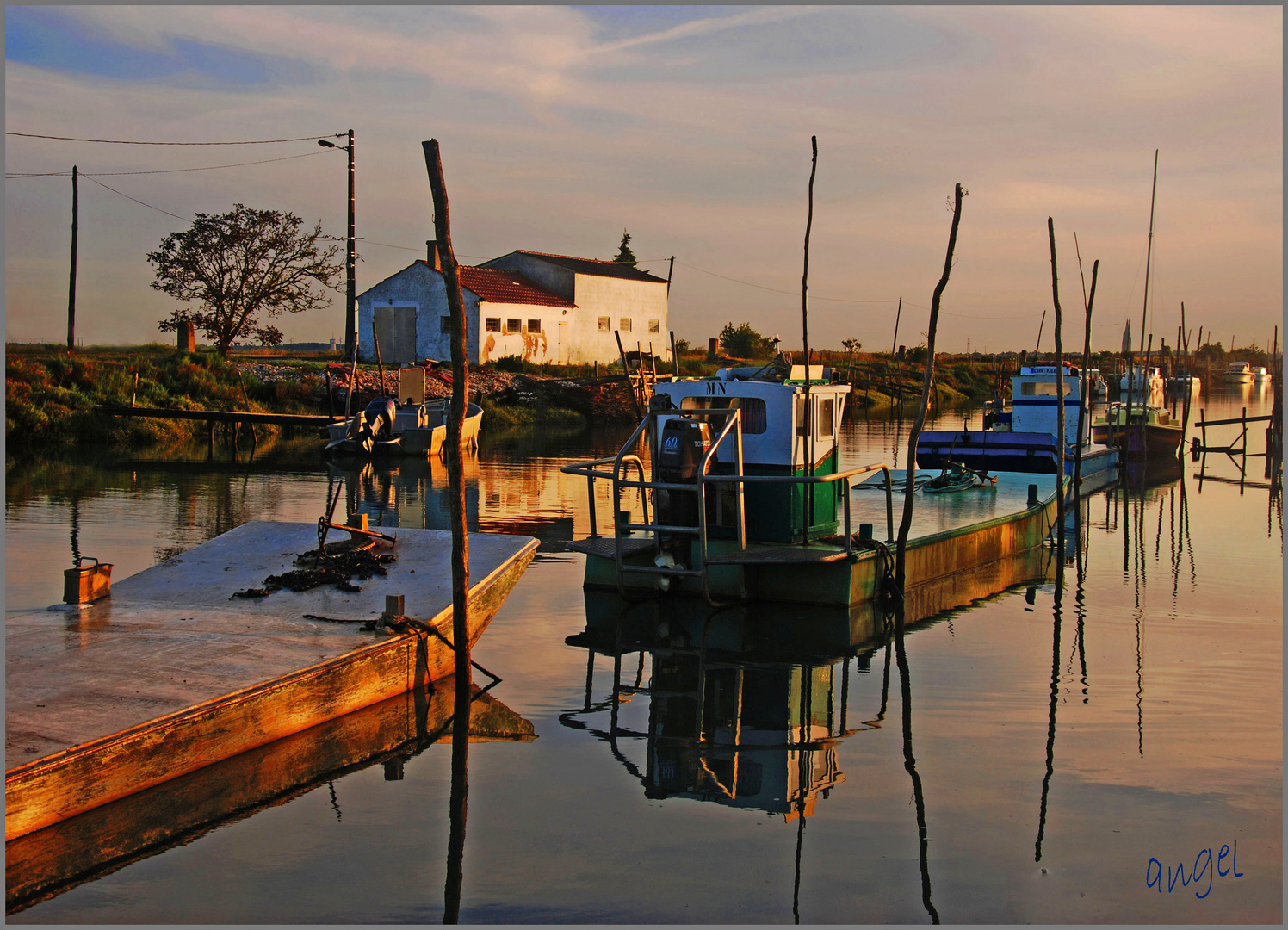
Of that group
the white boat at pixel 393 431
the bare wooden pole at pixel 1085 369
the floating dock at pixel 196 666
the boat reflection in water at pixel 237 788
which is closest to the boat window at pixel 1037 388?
the bare wooden pole at pixel 1085 369

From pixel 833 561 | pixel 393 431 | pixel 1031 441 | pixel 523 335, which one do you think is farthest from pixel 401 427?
pixel 833 561

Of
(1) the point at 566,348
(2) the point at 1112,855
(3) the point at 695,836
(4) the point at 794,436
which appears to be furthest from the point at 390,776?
(1) the point at 566,348

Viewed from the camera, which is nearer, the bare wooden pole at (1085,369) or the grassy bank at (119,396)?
the bare wooden pole at (1085,369)

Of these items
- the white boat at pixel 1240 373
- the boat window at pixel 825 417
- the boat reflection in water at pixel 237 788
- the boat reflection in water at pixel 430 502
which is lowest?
the boat reflection in water at pixel 237 788

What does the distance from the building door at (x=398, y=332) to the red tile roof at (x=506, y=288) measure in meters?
2.85

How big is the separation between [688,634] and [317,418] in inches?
942

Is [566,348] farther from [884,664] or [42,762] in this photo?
[42,762]

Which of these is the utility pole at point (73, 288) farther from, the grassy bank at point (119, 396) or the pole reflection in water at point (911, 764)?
the pole reflection in water at point (911, 764)

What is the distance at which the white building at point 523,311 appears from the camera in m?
47.9

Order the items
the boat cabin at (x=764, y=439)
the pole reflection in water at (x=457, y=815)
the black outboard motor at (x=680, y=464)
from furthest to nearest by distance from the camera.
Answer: the boat cabin at (x=764, y=439) < the black outboard motor at (x=680, y=464) < the pole reflection in water at (x=457, y=815)

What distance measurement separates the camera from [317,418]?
1331 inches

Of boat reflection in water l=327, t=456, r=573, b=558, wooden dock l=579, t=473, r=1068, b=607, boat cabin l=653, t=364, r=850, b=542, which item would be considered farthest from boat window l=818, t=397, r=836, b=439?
boat reflection in water l=327, t=456, r=573, b=558

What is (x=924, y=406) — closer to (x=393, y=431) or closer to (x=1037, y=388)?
(x=1037, y=388)

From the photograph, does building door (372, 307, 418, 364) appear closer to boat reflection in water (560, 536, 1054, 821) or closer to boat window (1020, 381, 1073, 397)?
boat window (1020, 381, 1073, 397)
